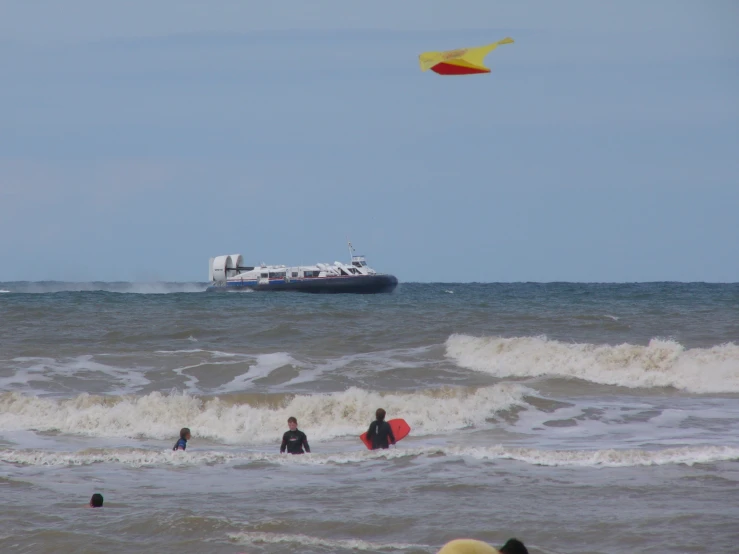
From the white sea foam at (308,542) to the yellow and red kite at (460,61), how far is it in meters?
5.59

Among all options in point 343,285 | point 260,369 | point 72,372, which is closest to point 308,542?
point 260,369

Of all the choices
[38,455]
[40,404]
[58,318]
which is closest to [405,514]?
[38,455]

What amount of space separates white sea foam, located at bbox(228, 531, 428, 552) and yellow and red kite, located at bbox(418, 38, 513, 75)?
5.59 meters

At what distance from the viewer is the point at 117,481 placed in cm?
1099

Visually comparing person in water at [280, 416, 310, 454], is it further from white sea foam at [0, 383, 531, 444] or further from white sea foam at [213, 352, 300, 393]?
white sea foam at [213, 352, 300, 393]

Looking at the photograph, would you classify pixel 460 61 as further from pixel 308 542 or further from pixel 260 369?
pixel 260 369

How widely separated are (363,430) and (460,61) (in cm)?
774

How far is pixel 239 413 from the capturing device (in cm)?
1692

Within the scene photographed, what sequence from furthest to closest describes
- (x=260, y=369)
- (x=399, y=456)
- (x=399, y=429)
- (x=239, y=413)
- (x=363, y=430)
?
(x=260, y=369), (x=239, y=413), (x=363, y=430), (x=399, y=429), (x=399, y=456)

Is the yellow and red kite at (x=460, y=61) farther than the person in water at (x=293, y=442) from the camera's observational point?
No

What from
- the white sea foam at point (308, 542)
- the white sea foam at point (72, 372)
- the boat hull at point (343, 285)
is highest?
the boat hull at point (343, 285)

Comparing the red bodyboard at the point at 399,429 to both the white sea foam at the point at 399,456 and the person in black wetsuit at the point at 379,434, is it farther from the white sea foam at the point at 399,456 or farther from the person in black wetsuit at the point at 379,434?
the white sea foam at the point at 399,456

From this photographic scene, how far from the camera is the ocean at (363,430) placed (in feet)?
27.8

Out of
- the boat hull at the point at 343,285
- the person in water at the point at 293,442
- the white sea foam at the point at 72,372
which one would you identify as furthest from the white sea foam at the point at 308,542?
the boat hull at the point at 343,285
